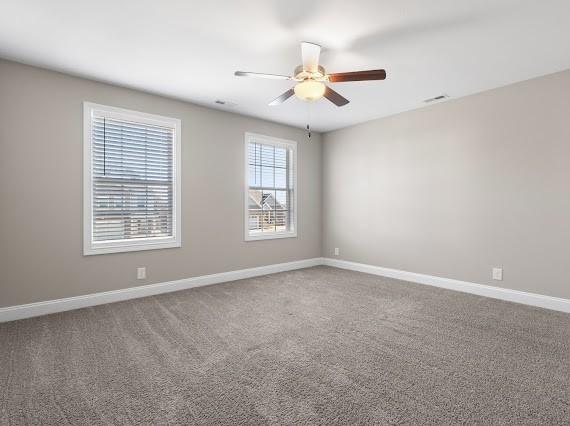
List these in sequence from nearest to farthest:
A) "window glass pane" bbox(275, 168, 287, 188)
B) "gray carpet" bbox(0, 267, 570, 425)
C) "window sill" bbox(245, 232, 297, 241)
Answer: "gray carpet" bbox(0, 267, 570, 425), "window sill" bbox(245, 232, 297, 241), "window glass pane" bbox(275, 168, 287, 188)

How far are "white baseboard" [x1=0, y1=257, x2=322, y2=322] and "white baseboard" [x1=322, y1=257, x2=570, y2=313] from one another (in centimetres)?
139

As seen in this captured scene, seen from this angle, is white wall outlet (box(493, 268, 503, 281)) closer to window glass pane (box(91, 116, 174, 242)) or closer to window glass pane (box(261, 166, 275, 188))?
window glass pane (box(261, 166, 275, 188))

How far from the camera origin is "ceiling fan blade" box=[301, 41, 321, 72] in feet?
8.67

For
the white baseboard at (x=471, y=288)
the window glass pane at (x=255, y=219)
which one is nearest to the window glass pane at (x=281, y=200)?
the window glass pane at (x=255, y=219)

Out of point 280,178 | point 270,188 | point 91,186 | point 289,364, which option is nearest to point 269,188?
point 270,188

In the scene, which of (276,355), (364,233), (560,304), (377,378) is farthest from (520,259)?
(276,355)

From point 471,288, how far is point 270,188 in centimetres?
331

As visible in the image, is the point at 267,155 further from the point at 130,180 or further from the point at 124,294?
the point at 124,294

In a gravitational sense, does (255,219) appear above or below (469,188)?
below

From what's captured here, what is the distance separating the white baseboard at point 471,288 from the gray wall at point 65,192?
2.49 m

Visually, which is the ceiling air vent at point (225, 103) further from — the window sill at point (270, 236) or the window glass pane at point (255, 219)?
the window sill at point (270, 236)

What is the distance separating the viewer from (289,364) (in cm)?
226

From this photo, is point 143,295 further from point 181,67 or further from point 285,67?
point 285,67

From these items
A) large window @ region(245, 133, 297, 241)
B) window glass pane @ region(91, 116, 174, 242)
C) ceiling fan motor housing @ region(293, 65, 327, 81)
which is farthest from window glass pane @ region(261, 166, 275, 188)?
ceiling fan motor housing @ region(293, 65, 327, 81)
